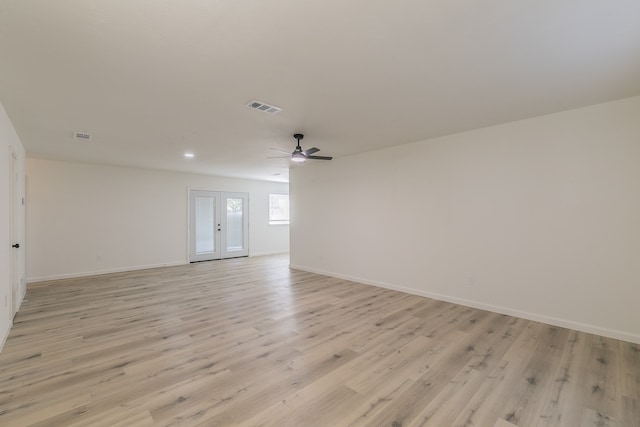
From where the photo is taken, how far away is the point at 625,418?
1936mm

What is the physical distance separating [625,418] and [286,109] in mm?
4026

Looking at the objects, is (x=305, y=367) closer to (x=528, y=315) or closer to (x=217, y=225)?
(x=528, y=315)

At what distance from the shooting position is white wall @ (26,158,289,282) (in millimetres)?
5941

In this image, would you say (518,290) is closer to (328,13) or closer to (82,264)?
(328,13)

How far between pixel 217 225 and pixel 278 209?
7.99ft

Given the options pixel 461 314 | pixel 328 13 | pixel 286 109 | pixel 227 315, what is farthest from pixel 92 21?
pixel 461 314

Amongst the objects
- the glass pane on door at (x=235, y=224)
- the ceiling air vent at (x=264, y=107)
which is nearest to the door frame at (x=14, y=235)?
the ceiling air vent at (x=264, y=107)

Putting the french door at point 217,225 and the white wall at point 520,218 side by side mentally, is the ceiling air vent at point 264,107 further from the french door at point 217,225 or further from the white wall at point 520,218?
the french door at point 217,225

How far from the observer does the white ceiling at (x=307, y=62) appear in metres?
1.79

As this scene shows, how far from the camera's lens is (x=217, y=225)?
868cm

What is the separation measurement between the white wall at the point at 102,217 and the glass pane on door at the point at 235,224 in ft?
2.71

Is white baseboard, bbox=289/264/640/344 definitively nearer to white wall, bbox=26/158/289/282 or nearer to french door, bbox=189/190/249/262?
french door, bbox=189/190/249/262

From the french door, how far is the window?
1.02 metres

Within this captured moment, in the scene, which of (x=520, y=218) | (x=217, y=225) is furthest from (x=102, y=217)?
(x=520, y=218)
